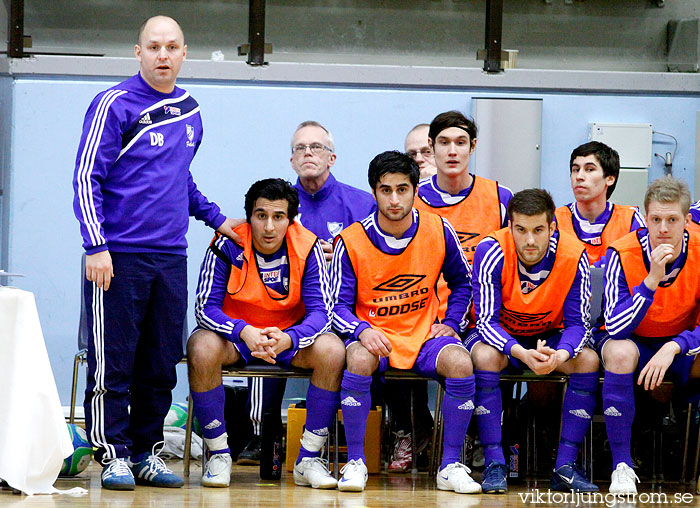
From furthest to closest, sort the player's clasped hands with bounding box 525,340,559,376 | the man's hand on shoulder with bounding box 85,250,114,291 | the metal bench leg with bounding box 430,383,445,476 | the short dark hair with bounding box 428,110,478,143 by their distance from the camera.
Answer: the short dark hair with bounding box 428,110,478,143 → the metal bench leg with bounding box 430,383,445,476 → the player's clasped hands with bounding box 525,340,559,376 → the man's hand on shoulder with bounding box 85,250,114,291

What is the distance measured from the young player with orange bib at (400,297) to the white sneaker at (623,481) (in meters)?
0.58

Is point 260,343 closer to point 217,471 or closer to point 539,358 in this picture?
point 217,471

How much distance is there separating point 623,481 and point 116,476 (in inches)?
77.8

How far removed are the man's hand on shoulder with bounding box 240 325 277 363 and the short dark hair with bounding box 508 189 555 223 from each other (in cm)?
115

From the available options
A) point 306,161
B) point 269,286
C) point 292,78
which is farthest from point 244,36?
point 269,286

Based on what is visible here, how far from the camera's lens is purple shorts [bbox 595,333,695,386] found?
156 inches

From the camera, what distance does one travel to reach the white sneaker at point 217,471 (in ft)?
12.4

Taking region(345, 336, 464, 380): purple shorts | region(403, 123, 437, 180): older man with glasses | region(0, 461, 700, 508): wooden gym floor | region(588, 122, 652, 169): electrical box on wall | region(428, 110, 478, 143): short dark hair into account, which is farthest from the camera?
region(588, 122, 652, 169): electrical box on wall

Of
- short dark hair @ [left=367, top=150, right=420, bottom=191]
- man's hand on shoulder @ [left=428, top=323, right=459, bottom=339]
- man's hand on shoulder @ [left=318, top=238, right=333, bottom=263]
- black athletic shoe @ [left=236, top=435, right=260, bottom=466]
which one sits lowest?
black athletic shoe @ [left=236, top=435, right=260, bottom=466]

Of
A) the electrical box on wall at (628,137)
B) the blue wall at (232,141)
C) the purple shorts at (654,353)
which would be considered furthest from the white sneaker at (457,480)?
the electrical box on wall at (628,137)

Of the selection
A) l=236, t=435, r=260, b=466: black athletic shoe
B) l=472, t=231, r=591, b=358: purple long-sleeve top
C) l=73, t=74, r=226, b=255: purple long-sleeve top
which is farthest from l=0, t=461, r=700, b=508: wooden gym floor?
l=73, t=74, r=226, b=255: purple long-sleeve top

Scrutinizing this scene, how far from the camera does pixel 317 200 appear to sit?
4.86 metres

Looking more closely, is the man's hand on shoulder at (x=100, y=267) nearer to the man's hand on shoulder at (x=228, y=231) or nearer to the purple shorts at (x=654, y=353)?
the man's hand on shoulder at (x=228, y=231)

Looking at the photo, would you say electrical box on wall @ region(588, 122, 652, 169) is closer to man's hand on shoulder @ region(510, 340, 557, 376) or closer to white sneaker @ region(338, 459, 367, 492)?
man's hand on shoulder @ region(510, 340, 557, 376)
